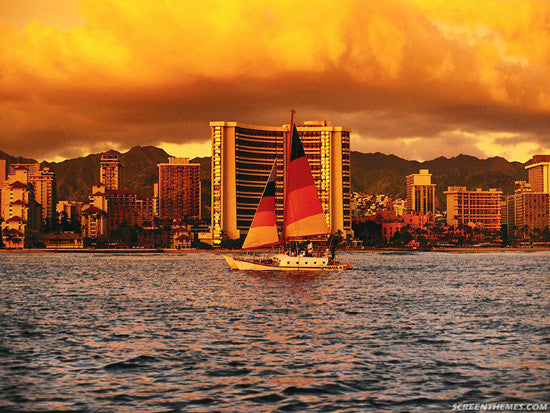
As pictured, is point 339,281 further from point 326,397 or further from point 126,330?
point 326,397

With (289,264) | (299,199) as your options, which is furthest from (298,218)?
(289,264)

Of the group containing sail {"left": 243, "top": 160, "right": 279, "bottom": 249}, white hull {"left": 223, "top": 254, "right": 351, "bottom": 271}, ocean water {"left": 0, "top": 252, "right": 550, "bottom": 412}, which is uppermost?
sail {"left": 243, "top": 160, "right": 279, "bottom": 249}

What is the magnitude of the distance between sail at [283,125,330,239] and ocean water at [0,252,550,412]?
1763 inches

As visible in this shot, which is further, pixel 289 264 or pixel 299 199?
pixel 299 199

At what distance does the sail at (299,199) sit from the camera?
406ft

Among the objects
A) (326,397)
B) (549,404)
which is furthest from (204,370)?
(549,404)

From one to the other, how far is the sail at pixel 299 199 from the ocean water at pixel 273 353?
4479 cm

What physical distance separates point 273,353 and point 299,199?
3258 inches

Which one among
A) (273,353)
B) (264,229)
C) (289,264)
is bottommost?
(273,353)

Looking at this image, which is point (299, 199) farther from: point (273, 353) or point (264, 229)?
point (273, 353)

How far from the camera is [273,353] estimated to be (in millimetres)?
42031

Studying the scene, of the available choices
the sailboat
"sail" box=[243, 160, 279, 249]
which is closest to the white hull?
the sailboat

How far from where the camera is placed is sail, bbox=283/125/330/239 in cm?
12369

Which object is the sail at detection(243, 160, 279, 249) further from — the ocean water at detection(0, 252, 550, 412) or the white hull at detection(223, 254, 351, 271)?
the ocean water at detection(0, 252, 550, 412)
